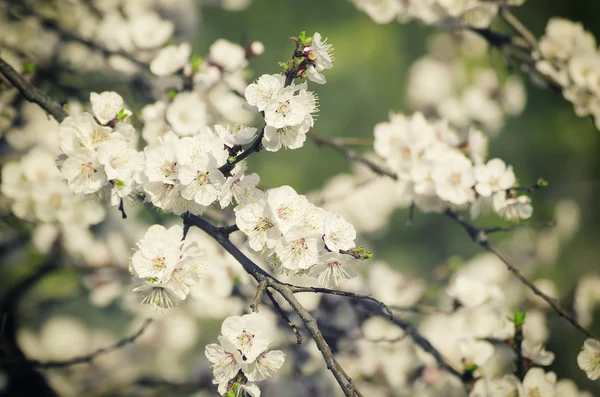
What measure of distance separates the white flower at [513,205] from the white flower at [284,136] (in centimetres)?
63

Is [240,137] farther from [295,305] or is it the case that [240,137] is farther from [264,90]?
[295,305]

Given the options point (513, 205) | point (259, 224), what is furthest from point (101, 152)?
point (513, 205)

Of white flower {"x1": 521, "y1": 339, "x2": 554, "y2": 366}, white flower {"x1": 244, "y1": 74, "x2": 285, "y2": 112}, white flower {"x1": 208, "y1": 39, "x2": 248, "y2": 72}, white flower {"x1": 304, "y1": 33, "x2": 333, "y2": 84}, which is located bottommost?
white flower {"x1": 521, "y1": 339, "x2": 554, "y2": 366}

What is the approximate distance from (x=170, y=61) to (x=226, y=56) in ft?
0.62

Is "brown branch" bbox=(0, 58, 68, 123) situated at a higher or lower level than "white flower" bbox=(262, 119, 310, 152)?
higher

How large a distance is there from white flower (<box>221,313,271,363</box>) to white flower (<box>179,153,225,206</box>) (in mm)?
220

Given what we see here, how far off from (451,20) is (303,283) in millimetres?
1234

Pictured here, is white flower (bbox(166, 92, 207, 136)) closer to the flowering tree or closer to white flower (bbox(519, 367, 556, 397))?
the flowering tree

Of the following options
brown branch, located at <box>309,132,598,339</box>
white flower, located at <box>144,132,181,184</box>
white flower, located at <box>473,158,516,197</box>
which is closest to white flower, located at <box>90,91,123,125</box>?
white flower, located at <box>144,132,181,184</box>

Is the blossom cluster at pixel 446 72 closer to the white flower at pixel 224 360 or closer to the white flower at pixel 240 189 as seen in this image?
the white flower at pixel 240 189

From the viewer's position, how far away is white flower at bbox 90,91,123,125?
37.5 inches

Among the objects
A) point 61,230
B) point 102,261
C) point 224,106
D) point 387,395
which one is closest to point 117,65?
point 224,106

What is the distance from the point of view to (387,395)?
1.77 m

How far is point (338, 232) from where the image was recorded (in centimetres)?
84
